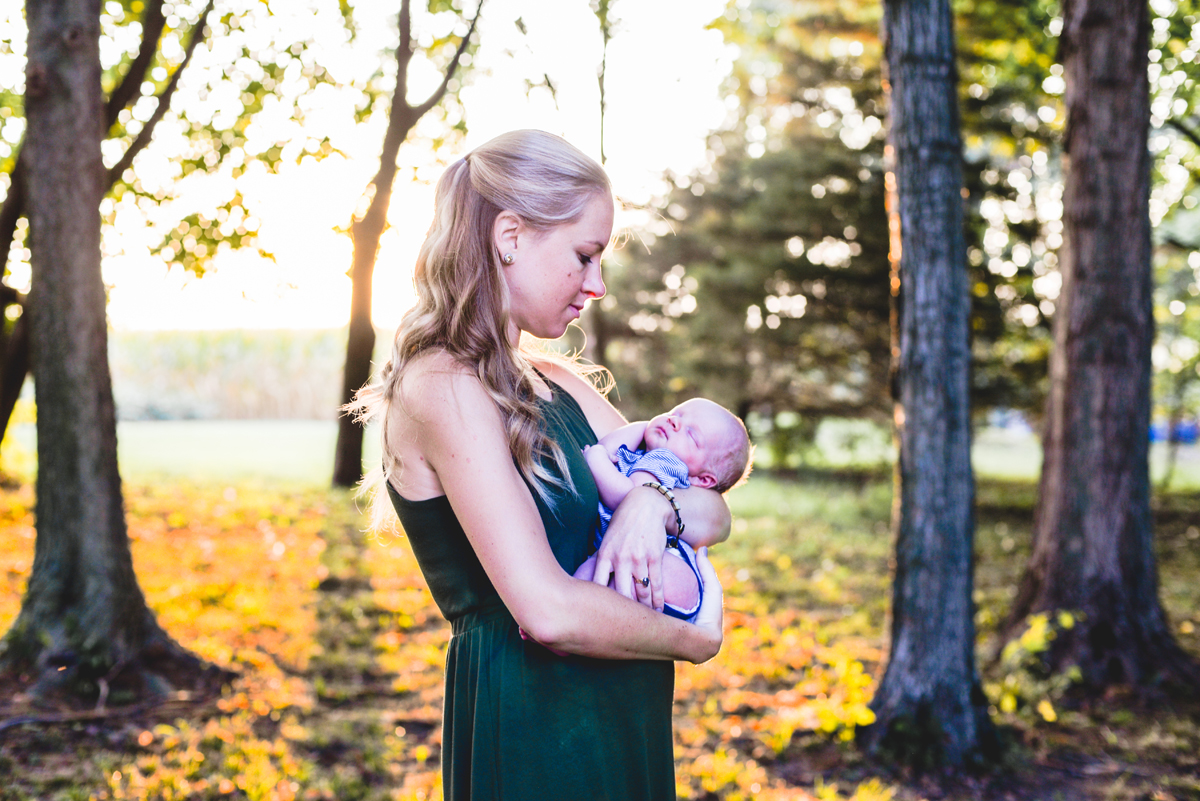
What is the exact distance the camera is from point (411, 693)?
516 cm

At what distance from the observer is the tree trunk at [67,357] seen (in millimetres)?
4367

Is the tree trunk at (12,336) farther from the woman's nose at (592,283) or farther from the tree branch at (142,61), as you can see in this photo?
the woman's nose at (592,283)

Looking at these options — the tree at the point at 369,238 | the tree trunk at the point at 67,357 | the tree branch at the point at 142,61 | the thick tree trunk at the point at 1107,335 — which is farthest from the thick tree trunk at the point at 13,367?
the thick tree trunk at the point at 1107,335

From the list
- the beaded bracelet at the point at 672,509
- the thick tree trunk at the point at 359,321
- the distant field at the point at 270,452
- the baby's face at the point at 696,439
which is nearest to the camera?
the beaded bracelet at the point at 672,509

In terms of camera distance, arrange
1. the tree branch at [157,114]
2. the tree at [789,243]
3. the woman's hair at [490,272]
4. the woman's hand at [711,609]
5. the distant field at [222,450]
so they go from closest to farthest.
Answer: the woman's hair at [490,272] < the woman's hand at [711,609] < the tree branch at [157,114] < the tree at [789,243] < the distant field at [222,450]

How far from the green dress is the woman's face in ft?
0.72

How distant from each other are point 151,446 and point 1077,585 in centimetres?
2487

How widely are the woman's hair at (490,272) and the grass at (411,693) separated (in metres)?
1.44

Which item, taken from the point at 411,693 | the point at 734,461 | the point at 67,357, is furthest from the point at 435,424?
the point at 411,693

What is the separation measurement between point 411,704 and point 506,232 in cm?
397

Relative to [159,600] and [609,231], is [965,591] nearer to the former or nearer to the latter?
[609,231]

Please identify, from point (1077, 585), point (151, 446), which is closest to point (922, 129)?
point (1077, 585)

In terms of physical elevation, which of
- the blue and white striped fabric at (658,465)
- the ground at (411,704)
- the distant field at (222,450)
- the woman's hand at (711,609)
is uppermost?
the blue and white striped fabric at (658,465)

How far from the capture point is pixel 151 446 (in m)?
24.5
